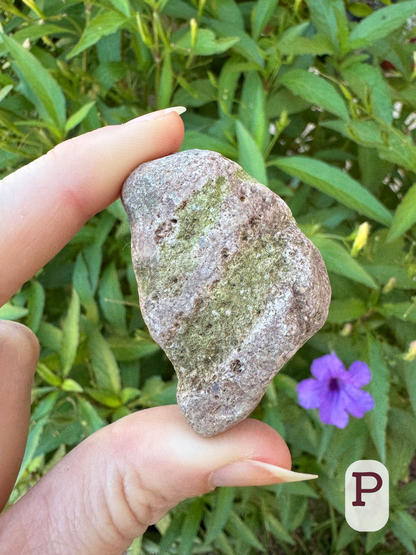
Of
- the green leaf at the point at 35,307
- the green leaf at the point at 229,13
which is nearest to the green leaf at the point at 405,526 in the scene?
the green leaf at the point at 35,307

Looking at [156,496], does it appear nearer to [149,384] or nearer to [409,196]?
[149,384]

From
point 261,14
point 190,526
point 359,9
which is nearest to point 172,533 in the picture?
point 190,526

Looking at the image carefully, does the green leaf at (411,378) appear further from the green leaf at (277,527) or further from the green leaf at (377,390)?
the green leaf at (277,527)

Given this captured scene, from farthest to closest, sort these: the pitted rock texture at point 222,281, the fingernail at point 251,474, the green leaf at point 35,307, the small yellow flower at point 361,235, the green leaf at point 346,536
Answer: the green leaf at point 346,536, the green leaf at point 35,307, the small yellow flower at point 361,235, the fingernail at point 251,474, the pitted rock texture at point 222,281

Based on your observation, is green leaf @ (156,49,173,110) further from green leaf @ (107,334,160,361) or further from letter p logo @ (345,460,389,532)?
letter p logo @ (345,460,389,532)

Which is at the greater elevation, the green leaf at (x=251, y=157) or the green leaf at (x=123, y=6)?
the green leaf at (x=123, y=6)

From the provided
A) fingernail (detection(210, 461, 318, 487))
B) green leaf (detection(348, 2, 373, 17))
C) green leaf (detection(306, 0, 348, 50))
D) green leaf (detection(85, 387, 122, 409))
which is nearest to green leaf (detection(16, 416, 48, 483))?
green leaf (detection(85, 387, 122, 409))
